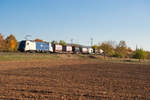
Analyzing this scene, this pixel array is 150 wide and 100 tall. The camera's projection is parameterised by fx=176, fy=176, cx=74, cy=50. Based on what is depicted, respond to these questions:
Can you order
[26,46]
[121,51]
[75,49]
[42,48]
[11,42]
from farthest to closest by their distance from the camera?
1. [121,51]
2. [75,49]
3. [11,42]
4. [42,48]
5. [26,46]

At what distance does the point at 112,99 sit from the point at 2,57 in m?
32.0

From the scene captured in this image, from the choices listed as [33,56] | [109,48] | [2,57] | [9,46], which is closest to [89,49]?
[109,48]

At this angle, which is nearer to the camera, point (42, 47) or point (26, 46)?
point (26, 46)

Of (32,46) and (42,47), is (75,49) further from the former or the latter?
(32,46)

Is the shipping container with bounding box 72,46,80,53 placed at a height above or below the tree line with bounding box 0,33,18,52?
below

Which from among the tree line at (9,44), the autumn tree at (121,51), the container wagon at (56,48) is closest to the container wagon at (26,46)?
the container wagon at (56,48)

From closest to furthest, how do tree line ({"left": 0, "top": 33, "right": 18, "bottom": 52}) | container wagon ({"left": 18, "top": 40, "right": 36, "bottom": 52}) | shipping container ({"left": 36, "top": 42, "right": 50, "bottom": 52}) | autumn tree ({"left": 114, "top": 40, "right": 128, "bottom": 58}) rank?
container wagon ({"left": 18, "top": 40, "right": 36, "bottom": 52}) < shipping container ({"left": 36, "top": 42, "right": 50, "bottom": 52}) < tree line ({"left": 0, "top": 33, "right": 18, "bottom": 52}) < autumn tree ({"left": 114, "top": 40, "right": 128, "bottom": 58})

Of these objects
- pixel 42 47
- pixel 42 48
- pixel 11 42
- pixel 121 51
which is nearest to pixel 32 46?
pixel 42 47

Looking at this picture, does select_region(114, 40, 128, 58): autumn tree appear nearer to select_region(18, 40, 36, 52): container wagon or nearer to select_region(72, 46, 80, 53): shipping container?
select_region(72, 46, 80, 53): shipping container

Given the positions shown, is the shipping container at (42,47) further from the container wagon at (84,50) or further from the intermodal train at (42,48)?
the container wagon at (84,50)

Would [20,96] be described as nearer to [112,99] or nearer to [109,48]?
[112,99]

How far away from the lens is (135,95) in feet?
34.0

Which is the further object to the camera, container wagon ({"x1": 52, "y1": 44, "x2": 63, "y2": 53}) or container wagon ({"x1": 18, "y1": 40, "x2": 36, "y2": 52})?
container wagon ({"x1": 52, "y1": 44, "x2": 63, "y2": 53})

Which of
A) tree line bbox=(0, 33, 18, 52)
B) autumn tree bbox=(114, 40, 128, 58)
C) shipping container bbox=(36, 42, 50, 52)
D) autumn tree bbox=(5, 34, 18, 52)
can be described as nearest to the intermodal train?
shipping container bbox=(36, 42, 50, 52)
